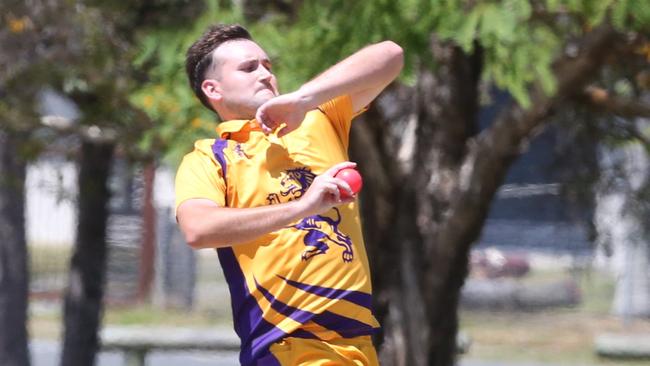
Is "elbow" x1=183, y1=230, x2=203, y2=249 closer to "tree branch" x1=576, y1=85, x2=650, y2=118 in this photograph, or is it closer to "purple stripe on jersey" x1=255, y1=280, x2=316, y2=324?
"purple stripe on jersey" x1=255, y1=280, x2=316, y2=324

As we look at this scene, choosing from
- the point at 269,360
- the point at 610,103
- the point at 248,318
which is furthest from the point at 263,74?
the point at 610,103

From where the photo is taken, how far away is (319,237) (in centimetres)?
325

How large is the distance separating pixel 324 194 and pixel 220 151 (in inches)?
Result: 19.1

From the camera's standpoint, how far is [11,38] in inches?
319

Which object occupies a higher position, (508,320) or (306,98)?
(306,98)

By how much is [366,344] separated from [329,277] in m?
0.25

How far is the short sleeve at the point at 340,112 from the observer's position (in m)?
3.45

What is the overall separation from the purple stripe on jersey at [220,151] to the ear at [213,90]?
0.11m

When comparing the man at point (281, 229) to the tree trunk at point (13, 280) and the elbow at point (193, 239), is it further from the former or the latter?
the tree trunk at point (13, 280)

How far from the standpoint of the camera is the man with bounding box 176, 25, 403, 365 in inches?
127

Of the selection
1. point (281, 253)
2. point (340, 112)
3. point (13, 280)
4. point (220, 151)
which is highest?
point (340, 112)

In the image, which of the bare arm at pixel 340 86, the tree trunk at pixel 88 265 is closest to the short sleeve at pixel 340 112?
the bare arm at pixel 340 86

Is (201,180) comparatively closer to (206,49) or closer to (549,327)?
(206,49)

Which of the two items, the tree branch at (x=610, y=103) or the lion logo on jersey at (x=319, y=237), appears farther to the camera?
the tree branch at (x=610, y=103)
